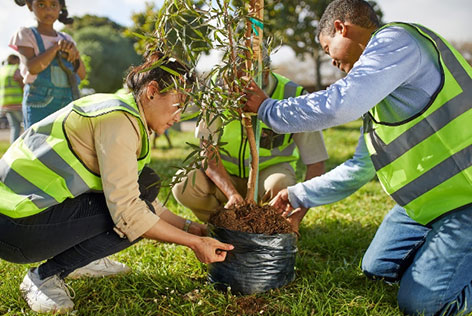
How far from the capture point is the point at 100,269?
2309 mm

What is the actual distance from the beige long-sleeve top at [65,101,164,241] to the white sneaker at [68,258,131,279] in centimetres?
50

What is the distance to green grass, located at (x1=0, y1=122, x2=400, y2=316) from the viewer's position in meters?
1.95

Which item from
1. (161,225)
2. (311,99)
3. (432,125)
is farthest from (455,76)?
(161,225)

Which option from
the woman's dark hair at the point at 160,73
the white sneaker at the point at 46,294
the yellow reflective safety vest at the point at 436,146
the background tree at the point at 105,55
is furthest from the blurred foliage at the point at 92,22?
the yellow reflective safety vest at the point at 436,146

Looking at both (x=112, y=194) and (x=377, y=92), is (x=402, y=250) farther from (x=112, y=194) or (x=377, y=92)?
(x=112, y=194)

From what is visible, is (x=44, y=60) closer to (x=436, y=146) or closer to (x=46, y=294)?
(x=46, y=294)

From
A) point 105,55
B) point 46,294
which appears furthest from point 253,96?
point 105,55

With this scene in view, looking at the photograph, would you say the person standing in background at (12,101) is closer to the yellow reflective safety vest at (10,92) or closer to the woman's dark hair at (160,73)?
the yellow reflective safety vest at (10,92)

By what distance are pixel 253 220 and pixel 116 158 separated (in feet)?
2.25

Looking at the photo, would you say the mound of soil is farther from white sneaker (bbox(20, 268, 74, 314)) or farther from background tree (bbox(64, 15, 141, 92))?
background tree (bbox(64, 15, 141, 92))

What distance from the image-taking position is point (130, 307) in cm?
200

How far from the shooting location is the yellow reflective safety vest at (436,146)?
1847 mm

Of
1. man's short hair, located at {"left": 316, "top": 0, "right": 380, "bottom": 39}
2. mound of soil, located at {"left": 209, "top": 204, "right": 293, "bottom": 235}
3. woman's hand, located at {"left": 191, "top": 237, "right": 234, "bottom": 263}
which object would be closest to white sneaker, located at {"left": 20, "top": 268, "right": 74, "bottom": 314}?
woman's hand, located at {"left": 191, "top": 237, "right": 234, "bottom": 263}

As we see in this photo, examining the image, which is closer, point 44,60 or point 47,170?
point 47,170
